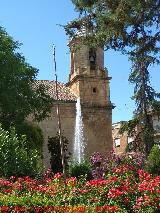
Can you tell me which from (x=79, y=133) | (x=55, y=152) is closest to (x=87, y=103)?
(x=79, y=133)

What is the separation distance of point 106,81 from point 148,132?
18.7m

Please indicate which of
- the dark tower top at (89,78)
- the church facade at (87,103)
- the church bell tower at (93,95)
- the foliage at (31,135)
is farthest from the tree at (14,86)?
the dark tower top at (89,78)

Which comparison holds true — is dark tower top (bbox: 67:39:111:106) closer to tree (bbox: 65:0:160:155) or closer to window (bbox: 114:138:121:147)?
window (bbox: 114:138:121:147)

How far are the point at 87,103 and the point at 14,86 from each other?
612 inches

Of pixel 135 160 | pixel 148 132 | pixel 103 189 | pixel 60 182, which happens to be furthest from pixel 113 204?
pixel 148 132

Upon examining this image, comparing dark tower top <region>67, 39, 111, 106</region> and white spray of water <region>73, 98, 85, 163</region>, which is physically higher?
dark tower top <region>67, 39, 111, 106</region>

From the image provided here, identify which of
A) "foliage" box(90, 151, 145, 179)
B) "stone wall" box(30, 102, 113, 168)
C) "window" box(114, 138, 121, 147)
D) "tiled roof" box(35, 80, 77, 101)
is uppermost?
"tiled roof" box(35, 80, 77, 101)

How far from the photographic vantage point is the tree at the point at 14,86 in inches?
966

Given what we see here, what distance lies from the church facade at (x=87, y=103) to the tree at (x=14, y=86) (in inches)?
403

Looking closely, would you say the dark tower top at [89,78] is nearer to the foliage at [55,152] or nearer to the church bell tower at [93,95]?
the church bell tower at [93,95]

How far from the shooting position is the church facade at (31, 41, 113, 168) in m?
38.1

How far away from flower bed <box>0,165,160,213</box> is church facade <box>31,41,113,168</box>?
23408mm

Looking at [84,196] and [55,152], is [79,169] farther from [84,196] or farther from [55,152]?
[55,152]

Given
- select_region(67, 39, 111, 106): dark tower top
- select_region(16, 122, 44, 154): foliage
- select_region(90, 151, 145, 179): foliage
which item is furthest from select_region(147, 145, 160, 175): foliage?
select_region(67, 39, 111, 106): dark tower top
